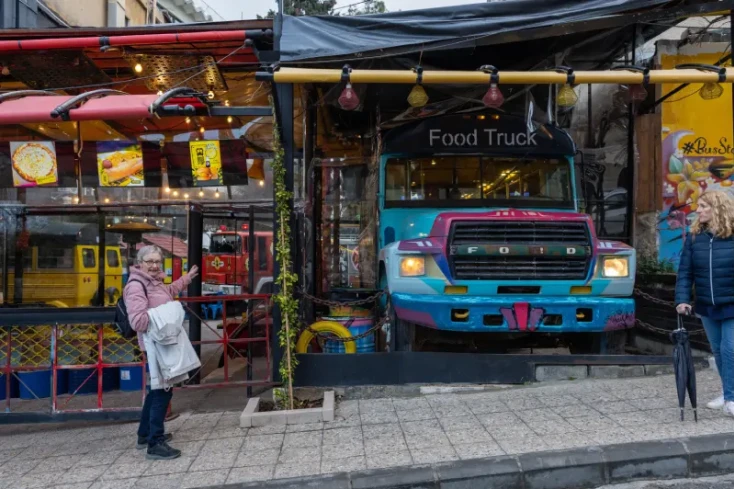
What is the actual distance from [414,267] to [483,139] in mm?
2316

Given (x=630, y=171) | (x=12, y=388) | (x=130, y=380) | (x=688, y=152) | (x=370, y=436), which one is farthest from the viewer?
(x=688, y=152)

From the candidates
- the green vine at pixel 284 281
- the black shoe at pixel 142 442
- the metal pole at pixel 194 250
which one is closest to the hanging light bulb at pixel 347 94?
the green vine at pixel 284 281

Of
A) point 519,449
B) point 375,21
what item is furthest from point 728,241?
point 375,21

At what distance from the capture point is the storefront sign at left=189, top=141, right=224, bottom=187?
22.1 ft

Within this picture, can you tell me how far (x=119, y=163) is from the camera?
22.8 ft

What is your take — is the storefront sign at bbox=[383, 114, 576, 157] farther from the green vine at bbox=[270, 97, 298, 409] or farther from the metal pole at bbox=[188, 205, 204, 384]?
the metal pole at bbox=[188, 205, 204, 384]

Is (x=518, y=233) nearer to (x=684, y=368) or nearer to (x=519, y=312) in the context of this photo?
(x=519, y=312)

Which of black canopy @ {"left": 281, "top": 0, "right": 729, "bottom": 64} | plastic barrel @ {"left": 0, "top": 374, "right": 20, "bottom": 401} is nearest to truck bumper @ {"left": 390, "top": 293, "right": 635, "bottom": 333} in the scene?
black canopy @ {"left": 281, "top": 0, "right": 729, "bottom": 64}

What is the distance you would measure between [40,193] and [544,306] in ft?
25.5

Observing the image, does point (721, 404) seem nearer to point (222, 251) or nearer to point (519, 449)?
point (519, 449)

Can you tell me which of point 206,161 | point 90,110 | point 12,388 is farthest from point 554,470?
point 12,388

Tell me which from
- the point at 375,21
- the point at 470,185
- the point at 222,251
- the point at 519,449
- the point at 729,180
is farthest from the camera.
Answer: the point at 222,251

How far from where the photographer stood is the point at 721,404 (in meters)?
4.61

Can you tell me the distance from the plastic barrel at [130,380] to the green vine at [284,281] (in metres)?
2.34
